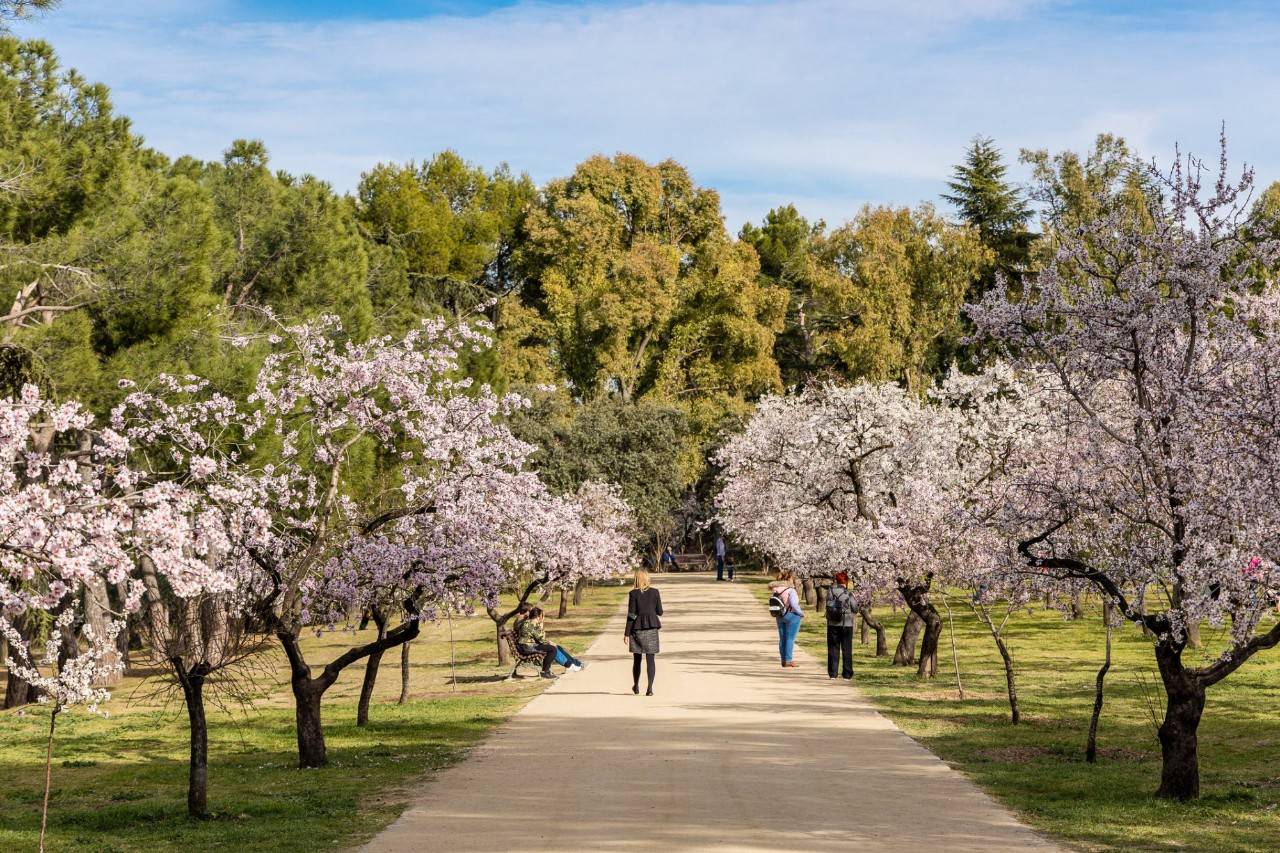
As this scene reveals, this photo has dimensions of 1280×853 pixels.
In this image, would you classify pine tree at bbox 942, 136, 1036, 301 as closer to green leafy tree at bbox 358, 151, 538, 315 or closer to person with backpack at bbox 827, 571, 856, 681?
green leafy tree at bbox 358, 151, 538, 315

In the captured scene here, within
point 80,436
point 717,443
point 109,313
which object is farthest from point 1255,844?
point 717,443

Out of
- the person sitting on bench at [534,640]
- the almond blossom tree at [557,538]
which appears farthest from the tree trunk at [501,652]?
the person sitting on bench at [534,640]

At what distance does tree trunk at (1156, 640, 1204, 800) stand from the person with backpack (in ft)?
33.8

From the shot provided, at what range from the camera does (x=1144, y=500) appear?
11469mm

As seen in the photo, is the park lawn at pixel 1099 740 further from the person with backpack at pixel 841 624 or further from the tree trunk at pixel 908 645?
the tree trunk at pixel 908 645

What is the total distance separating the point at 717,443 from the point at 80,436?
37724mm

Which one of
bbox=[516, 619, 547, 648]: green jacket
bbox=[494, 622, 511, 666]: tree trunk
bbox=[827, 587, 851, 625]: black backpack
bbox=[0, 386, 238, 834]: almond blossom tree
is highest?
bbox=[0, 386, 238, 834]: almond blossom tree

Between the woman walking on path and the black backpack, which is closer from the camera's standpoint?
the woman walking on path

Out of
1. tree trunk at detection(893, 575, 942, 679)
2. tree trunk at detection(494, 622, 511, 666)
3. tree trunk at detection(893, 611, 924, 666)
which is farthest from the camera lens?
tree trunk at detection(494, 622, 511, 666)

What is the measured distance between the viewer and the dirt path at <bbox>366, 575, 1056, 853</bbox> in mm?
9648

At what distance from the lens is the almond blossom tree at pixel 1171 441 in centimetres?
1045

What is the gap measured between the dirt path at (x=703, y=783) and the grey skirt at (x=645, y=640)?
2.20 ft

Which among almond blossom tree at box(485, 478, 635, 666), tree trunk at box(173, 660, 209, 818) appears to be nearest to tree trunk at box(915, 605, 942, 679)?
almond blossom tree at box(485, 478, 635, 666)

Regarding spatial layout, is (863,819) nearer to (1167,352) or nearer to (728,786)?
(728,786)
